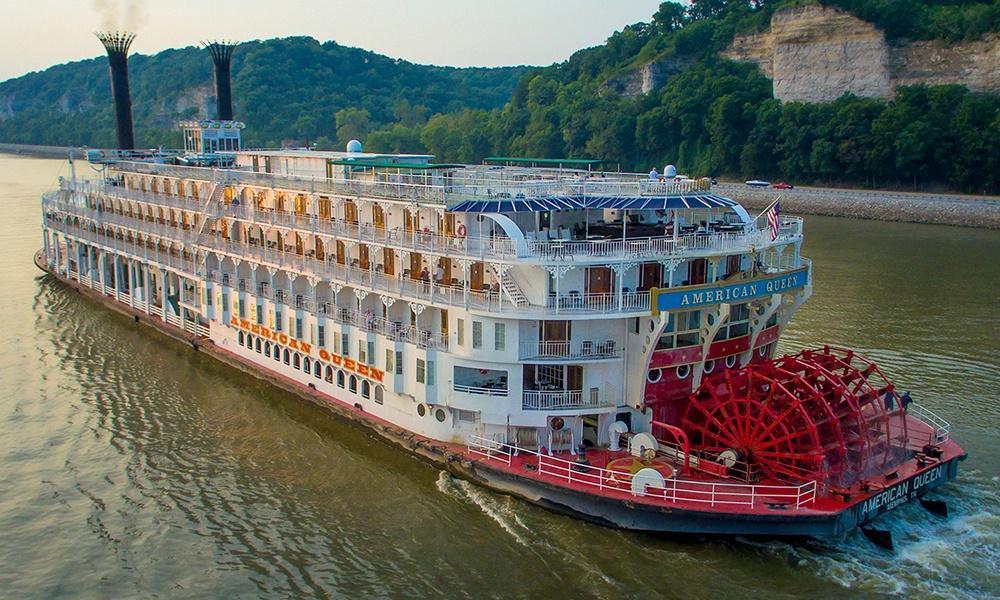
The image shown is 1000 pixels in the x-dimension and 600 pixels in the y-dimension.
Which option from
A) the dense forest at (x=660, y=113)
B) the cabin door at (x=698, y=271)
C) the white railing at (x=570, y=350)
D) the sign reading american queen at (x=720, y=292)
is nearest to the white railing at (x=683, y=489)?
the white railing at (x=570, y=350)

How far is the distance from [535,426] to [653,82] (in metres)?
104

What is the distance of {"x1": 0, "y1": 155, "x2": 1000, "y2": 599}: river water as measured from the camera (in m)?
18.0

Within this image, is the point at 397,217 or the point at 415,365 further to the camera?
the point at 397,217

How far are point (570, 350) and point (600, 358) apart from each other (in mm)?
769

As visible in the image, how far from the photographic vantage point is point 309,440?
82.5 ft

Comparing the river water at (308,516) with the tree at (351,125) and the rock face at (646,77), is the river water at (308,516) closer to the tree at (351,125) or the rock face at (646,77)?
the rock face at (646,77)

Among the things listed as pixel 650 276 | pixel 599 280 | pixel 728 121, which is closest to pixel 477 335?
pixel 599 280

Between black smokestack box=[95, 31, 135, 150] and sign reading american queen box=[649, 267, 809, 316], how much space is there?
40.8 metres

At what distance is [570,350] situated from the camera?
838 inches

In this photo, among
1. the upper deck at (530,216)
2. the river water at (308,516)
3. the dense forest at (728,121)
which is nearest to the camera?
the river water at (308,516)

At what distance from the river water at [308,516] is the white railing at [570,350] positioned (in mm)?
3401

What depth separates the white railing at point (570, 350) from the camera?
69.1ft

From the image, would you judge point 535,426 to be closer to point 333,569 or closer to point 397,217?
point 333,569

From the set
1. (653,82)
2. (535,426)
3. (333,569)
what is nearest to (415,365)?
(535,426)
